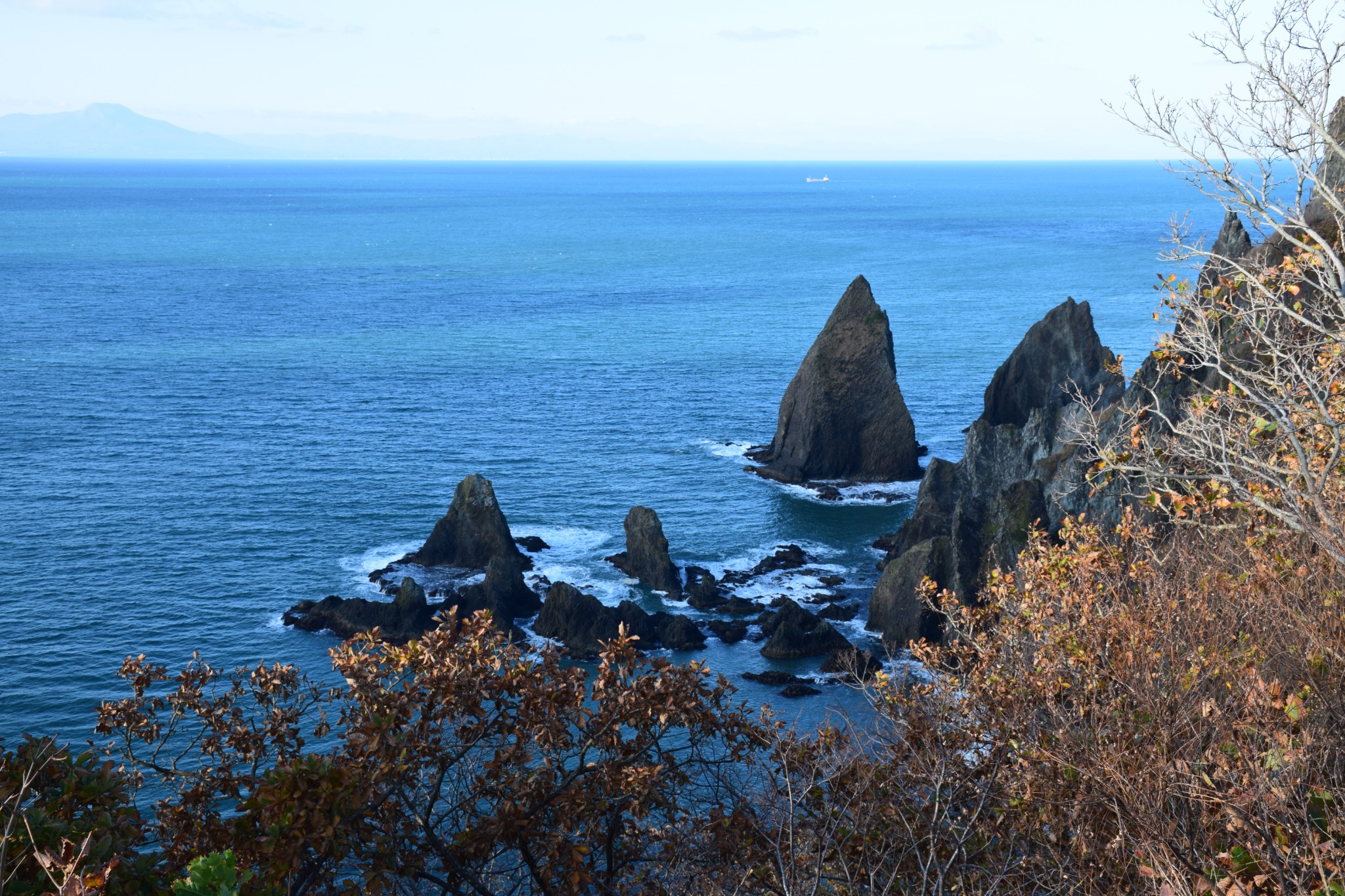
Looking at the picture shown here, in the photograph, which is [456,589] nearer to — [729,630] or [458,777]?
[729,630]

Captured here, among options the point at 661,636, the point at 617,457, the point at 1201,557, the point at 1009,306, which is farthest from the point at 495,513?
the point at 1009,306

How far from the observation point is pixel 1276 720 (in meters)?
12.4

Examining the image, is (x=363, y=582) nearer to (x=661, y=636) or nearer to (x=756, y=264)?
(x=661, y=636)

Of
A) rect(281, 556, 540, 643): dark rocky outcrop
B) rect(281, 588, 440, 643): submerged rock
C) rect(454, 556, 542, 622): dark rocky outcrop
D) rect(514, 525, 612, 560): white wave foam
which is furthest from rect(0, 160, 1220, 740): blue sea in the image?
rect(454, 556, 542, 622): dark rocky outcrop

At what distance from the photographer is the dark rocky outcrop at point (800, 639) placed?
45.5 m

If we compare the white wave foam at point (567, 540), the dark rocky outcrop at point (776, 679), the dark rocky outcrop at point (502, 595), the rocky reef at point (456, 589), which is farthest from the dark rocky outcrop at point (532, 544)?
the dark rocky outcrop at point (776, 679)

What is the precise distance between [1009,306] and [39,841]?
136569 mm

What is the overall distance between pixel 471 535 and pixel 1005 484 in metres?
26.7

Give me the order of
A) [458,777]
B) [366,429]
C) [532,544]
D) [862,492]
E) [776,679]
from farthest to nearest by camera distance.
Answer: [366,429] → [862,492] → [532,544] → [776,679] → [458,777]

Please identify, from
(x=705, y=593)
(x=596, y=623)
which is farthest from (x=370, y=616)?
(x=705, y=593)

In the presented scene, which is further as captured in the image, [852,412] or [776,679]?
[852,412]

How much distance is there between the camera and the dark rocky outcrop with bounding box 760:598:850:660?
4550cm

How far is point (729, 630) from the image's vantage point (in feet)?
156

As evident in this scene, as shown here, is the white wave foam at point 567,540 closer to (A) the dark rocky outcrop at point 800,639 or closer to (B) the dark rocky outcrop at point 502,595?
(B) the dark rocky outcrop at point 502,595
